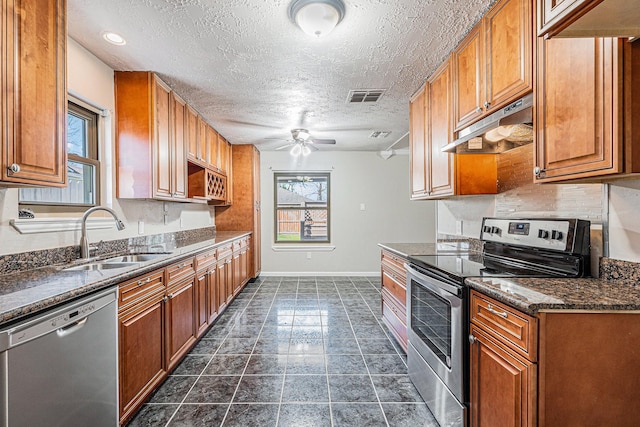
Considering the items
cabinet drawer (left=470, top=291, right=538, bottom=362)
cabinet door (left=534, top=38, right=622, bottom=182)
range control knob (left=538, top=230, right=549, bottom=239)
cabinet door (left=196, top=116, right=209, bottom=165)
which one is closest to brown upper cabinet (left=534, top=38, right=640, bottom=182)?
cabinet door (left=534, top=38, right=622, bottom=182)

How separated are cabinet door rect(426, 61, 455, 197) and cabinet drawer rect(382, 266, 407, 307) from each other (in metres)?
0.80

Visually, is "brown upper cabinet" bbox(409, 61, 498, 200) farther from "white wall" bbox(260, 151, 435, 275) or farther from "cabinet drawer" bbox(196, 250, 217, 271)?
"white wall" bbox(260, 151, 435, 275)

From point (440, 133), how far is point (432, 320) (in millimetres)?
1496

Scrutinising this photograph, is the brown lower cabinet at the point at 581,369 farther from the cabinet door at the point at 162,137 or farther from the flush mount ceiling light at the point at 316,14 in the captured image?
the cabinet door at the point at 162,137

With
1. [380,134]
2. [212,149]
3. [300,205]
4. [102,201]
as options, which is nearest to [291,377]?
[102,201]

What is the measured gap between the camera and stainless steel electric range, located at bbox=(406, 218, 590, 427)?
1.55m

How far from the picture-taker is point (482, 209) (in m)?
2.64

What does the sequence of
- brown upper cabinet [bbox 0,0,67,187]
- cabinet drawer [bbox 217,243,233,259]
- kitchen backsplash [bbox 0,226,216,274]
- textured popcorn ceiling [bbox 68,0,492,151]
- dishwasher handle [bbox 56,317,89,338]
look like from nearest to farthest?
dishwasher handle [bbox 56,317,89,338] < brown upper cabinet [bbox 0,0,67,187] < kitchen backsplash [bbox 0,226,216,274] < textured popcorn ceiling [bbox 68,0,492,151] < cabinet drawer [bbox 217,243,233,259]

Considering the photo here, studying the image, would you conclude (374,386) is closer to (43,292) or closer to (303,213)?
(43,292)

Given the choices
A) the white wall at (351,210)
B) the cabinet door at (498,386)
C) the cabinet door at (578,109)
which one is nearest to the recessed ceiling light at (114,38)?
the cabinet door at (578,109)

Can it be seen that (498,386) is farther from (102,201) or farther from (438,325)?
(102,201)

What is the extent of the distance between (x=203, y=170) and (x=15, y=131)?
8.12 ft

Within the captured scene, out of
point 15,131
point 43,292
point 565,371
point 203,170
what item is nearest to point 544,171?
point 565,371

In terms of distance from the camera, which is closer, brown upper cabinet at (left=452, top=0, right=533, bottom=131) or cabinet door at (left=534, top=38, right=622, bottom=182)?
cabinet door at (left=534, top=38, right=622, bottom=182)
